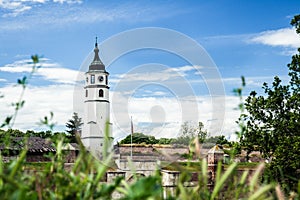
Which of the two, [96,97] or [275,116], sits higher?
[96,97]

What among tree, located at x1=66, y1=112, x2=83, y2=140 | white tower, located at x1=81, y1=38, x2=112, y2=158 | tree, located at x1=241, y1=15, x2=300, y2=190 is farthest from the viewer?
white tower, located at x1=81, y1=38, x2=112, y2=158

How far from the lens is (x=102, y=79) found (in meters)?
59.5

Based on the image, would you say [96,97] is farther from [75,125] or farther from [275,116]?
[275,116]

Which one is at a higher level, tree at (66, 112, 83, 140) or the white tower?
the white tower

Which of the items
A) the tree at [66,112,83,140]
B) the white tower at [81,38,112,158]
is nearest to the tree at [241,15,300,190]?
the tree at [66,112,83,140]

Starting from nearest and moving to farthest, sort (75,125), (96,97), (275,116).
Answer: (275,116) < (75,125) < (96,97)

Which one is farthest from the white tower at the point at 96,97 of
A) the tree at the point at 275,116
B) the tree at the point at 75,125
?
the tree at the point at 275,116

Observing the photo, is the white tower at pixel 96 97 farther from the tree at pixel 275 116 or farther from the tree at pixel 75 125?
the tree at pixel 275 116

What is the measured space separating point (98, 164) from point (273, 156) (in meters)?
15.5

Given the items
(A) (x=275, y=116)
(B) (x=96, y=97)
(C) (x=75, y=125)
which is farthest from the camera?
(B) (x=96, y=97)

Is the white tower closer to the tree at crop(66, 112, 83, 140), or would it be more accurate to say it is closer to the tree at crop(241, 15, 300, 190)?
the tree at crop(66, 112, 83, 140)

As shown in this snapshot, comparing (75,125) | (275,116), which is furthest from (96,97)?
(275,116)

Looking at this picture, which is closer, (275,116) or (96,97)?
(275,116)

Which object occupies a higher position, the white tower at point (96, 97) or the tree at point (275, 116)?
the white tower at point (96, 97)
